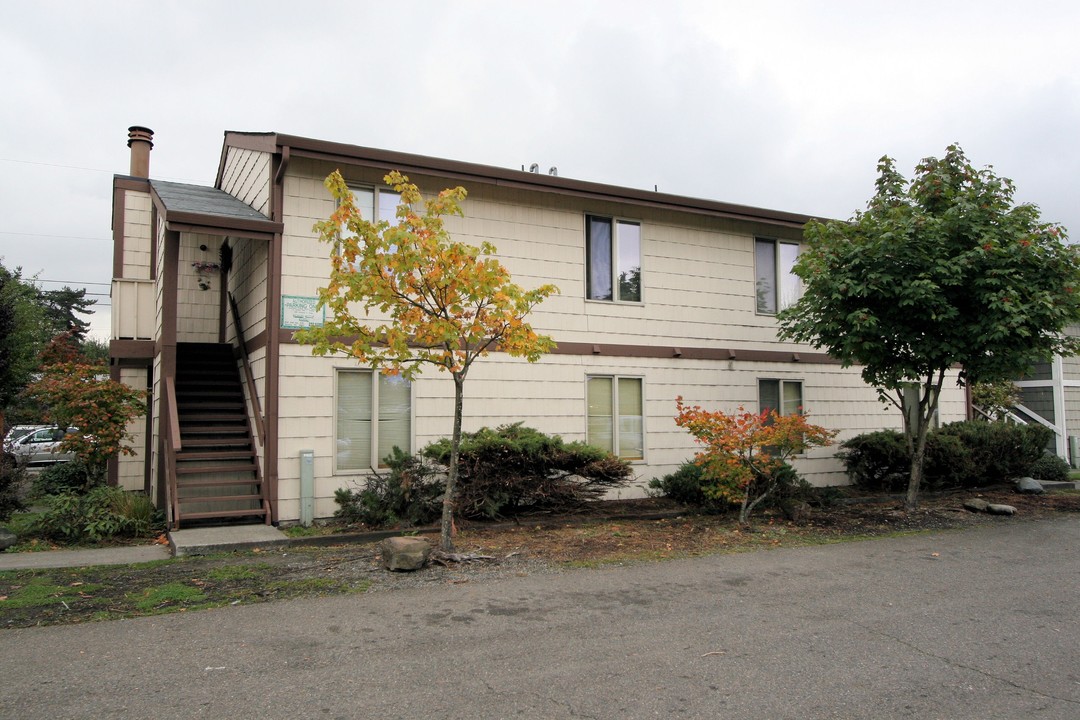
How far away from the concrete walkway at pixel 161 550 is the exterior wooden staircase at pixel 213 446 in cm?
55

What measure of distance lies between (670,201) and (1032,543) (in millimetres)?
7512

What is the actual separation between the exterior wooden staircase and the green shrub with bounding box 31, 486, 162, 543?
1.69 ft

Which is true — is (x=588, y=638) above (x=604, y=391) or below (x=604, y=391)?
below

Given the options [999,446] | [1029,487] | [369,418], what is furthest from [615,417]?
[1029,487]

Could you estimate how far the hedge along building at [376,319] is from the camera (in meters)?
10.8

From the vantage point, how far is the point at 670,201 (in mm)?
13492

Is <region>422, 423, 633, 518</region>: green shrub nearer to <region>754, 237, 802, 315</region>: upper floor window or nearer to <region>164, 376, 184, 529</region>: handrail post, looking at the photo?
<region>164, 376, 184, 529</region>: handrail post

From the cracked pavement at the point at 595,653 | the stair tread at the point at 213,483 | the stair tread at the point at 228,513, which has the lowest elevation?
the cracked pavement at the point at 595,653

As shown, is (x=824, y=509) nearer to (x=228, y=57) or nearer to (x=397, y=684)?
(x=397, y=684)

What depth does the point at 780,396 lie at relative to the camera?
1479cm

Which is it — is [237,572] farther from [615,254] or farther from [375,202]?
[615,254]

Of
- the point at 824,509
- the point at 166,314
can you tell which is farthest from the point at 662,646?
the point at 166,314

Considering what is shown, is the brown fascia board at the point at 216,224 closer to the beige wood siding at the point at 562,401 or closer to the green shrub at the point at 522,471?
the beige wood siding at the point at 562,401

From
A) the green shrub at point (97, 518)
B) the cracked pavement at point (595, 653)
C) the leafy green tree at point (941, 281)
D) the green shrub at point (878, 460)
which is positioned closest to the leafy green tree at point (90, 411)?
the green shrub at point (97, 518)
